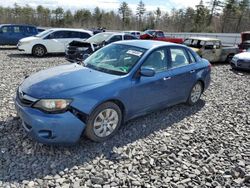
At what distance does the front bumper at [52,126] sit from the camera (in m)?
3.25

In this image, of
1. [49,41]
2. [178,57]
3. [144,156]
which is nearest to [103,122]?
[144,156]

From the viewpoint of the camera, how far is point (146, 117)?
4.90m

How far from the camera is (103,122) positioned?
12.3ft

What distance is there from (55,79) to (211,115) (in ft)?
11.3

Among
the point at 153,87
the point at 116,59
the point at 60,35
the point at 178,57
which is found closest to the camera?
the point at 153,87

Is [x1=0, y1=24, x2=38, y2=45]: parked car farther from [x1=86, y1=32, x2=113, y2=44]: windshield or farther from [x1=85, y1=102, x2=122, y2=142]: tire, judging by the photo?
[x1=85, y1=102, x2=122, y2=142]: tire

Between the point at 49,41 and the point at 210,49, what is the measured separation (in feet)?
27.5

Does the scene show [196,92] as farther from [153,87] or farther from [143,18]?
[143,18]

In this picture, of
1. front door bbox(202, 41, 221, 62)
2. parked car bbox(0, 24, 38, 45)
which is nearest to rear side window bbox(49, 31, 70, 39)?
parked car bbox(0, 24, 38, 45)

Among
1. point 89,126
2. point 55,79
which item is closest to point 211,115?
point 89,126

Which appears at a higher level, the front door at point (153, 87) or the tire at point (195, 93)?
the front door at point (153, 87)

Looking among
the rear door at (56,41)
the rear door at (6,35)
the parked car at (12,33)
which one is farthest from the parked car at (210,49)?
the rear door at (6,35)

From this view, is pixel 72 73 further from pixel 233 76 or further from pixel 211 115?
pixel 233 76

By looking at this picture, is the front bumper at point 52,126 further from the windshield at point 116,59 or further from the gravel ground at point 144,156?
the windshield at point 116,59
